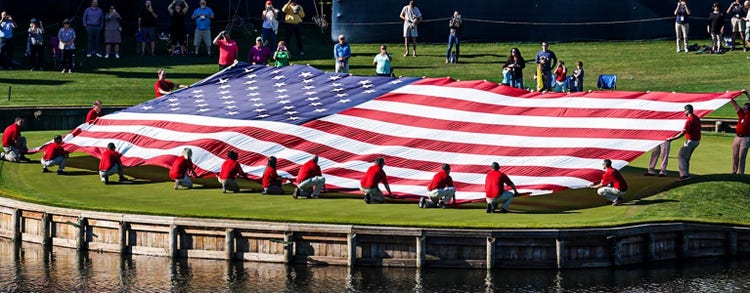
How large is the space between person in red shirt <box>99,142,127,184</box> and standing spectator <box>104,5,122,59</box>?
17.0m

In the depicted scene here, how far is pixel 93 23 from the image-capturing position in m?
54.1

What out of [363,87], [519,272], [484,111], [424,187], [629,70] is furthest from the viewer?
[629,70]

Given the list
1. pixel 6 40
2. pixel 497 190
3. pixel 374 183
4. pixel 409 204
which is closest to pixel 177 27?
pixel 6 40

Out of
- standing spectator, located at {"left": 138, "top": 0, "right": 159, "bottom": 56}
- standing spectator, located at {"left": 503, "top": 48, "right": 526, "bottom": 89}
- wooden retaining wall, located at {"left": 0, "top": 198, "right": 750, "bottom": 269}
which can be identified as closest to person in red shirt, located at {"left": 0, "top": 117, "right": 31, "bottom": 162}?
wooden retaining wall, located at {"left": 0, "top": 198, "right": 750, "bottom": 269}

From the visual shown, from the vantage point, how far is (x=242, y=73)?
43.4 meters

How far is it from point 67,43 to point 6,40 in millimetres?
2210

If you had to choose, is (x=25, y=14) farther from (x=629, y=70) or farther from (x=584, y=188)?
(x=584, y=188)

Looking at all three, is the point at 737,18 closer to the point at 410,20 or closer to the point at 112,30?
the point at 410,20

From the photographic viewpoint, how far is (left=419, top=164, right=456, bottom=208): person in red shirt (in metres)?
33.4

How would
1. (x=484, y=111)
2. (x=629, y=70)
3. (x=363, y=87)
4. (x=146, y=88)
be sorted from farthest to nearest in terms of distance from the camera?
1. (x=629, y=70)
2. (x=146, y=88)
3. (x=363, y=87)
4. (x=484, y=111)

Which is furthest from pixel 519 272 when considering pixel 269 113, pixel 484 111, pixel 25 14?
pixel 25 14

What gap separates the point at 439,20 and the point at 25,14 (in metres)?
15.8

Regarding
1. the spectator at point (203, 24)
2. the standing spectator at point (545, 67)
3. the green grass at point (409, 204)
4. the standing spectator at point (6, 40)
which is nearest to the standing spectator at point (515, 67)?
the standing spectator at point (545, 67)

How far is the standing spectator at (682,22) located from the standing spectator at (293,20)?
14.0 meters
